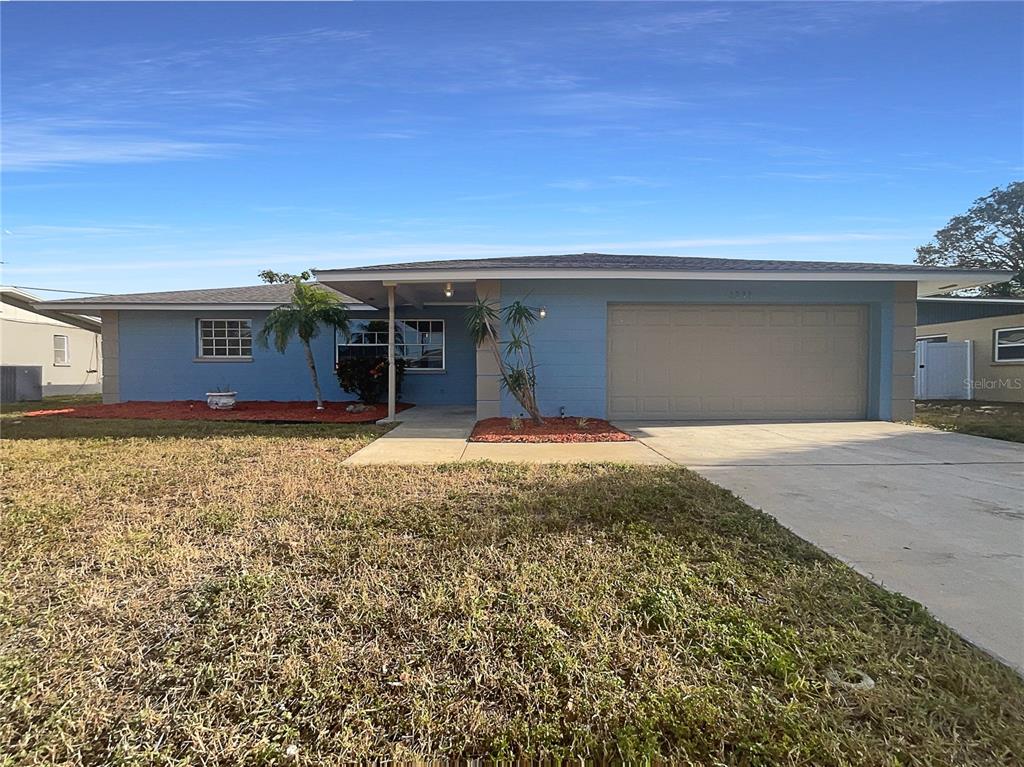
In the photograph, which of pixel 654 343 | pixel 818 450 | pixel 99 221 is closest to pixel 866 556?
pixel 818 450

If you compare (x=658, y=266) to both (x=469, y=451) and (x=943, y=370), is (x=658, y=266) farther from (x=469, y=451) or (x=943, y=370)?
(x=943, y=370)

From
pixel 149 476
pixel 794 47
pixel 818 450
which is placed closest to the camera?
pixel 149 476

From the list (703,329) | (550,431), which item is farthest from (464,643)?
(703,329)

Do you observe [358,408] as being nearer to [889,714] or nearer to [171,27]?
[171,27]

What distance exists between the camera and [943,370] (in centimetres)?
1717

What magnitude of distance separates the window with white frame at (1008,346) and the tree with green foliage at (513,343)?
14805 millimetres

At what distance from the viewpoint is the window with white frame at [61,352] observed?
19.7 metres

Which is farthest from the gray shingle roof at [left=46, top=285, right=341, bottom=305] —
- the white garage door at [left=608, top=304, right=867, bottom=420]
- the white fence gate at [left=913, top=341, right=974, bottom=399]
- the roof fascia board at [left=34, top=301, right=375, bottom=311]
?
the white fence gate at [left=913, top=341, right=974, bottom=399]

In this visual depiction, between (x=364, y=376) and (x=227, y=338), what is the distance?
4086 mm

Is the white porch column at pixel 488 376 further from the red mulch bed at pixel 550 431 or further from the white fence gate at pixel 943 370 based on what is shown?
the white fence gate at pixel 943 370

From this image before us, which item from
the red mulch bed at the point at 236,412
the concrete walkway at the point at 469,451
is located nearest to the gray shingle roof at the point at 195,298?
the red mulch bed at the point at 236,412

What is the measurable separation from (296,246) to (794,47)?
2445 centimetres

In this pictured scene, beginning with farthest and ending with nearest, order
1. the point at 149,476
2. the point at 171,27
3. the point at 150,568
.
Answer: the point at 171,27, the point at 149,476, the point at 150,568

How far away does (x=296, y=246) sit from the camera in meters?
28.1
